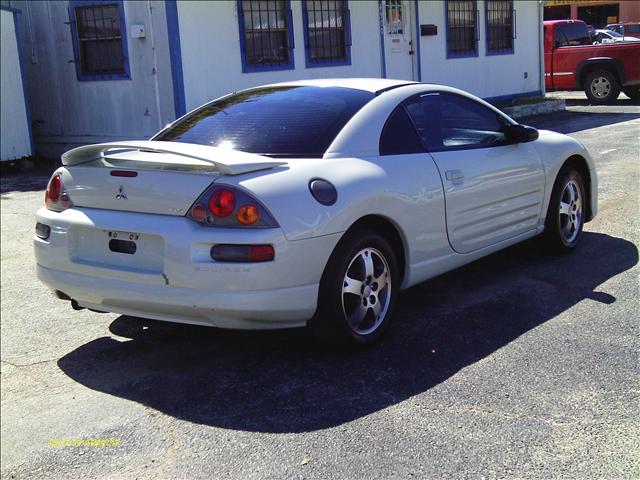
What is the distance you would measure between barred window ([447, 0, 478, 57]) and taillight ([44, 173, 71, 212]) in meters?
14.5

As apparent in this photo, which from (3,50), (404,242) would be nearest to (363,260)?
(404,242)

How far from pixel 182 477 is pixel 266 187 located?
1477 millimetres

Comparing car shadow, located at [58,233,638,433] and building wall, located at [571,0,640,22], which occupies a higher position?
building wall, located at [571,0,640,22]

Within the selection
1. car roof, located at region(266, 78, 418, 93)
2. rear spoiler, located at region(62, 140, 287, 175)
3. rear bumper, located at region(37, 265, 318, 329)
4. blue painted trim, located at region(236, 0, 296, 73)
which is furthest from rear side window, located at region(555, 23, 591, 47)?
rear bumper, located at region(37, 265, 318, 329)

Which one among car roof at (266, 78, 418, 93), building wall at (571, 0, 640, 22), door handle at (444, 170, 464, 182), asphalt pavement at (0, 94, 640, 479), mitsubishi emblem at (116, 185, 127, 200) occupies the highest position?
building wall at (571, 0, 640, 22)

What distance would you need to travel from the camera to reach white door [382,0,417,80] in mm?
16344

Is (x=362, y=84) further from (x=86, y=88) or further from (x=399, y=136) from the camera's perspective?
(x=86, y=88)

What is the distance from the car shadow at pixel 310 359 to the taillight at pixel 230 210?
0.83m

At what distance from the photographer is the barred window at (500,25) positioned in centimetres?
1922

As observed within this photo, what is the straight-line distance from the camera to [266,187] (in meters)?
4.00

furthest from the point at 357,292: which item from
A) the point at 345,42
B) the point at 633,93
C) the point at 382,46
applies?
the point at 633,93

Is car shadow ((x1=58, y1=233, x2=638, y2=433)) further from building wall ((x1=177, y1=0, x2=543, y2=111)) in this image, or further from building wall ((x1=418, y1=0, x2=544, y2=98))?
building wall ((x1=418, y1=0, x2=544, y2=98))

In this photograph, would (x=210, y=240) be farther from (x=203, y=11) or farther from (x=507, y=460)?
(x=203, y=11)

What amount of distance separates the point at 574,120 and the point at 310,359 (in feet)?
45.8
